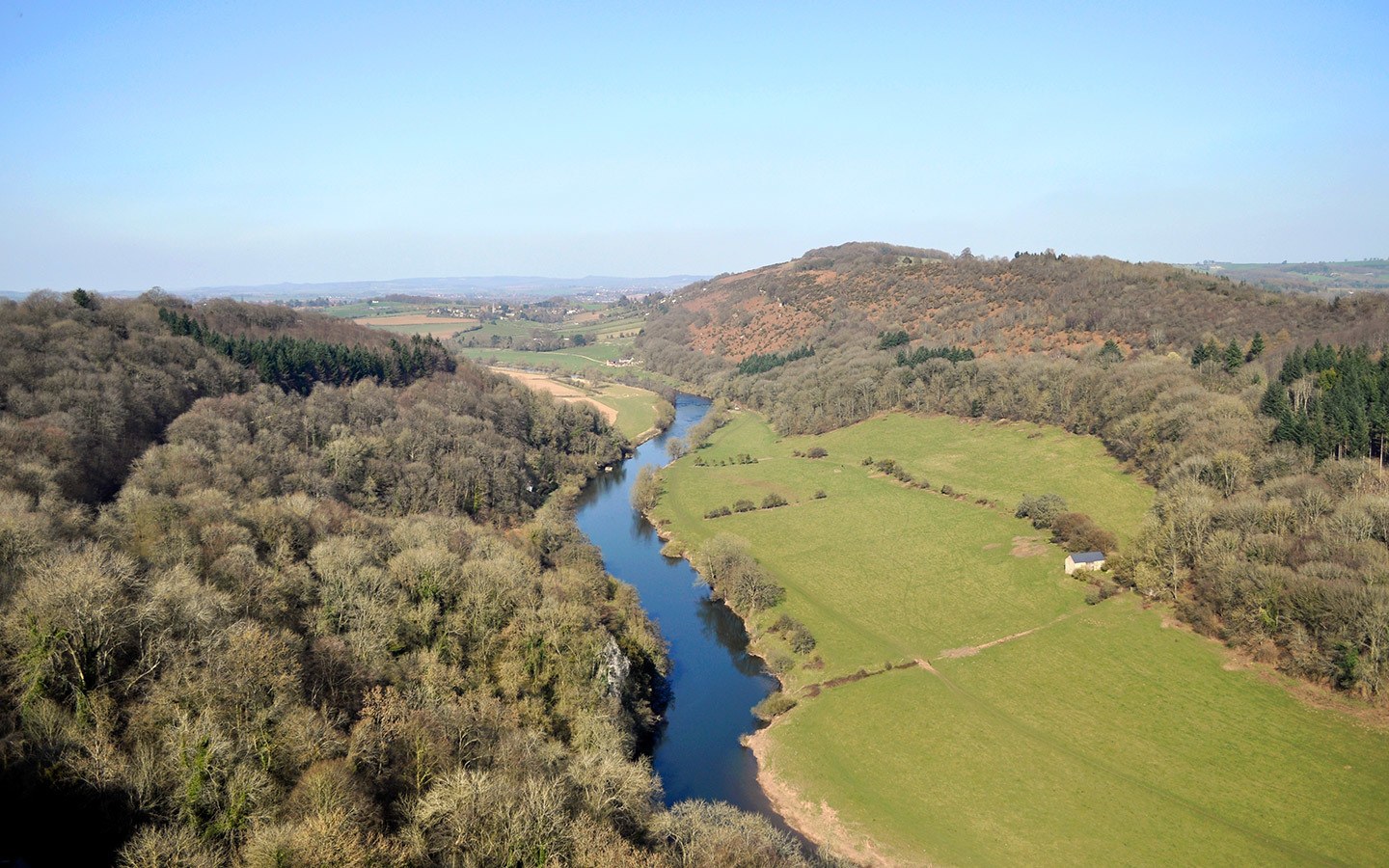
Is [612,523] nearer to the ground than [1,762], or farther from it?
nearer to the ground

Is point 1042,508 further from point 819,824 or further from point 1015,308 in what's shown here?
point 1015,308

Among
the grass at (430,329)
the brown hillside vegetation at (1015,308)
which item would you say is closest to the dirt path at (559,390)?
the brown hillside vegetation at (1015,308)

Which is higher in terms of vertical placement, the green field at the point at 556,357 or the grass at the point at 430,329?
the grass at the point at 430,329

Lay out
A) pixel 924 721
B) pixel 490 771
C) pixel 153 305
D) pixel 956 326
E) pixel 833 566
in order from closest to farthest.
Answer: pixel 490 771, pixel 924 721, pixel 833 566, pixel 153 305, pixel 956 326

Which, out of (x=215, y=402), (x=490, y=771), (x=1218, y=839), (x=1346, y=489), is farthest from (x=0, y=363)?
(x=1346, y=489)

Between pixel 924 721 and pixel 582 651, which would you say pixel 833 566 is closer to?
pixel 924 721

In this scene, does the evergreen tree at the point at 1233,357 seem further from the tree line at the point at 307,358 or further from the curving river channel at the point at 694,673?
the tree line at the point at 307,358
